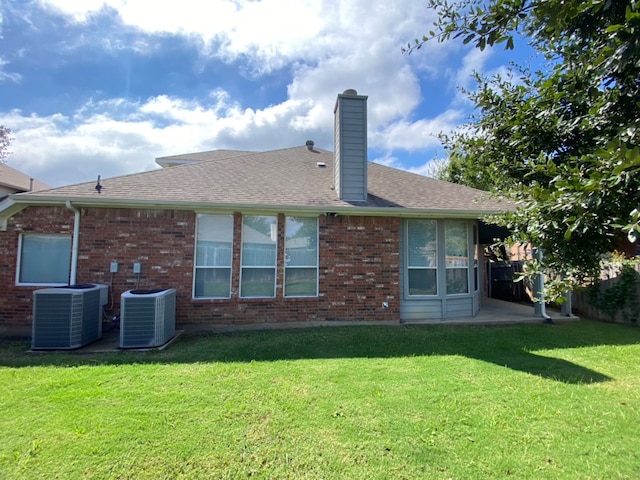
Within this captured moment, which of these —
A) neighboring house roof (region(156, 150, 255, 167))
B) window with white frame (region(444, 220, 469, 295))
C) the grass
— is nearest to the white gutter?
window with white frame (region(444, 220, 469, 295))

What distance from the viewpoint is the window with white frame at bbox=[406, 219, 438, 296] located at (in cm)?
820

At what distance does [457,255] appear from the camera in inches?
336

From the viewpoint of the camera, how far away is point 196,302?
7.22 meters

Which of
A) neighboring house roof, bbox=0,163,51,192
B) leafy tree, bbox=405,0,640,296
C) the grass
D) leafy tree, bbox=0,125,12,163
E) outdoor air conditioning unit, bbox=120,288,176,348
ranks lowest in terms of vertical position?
the grass

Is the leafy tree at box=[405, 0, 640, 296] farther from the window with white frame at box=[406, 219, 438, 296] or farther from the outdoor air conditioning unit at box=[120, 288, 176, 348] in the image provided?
the outdoor air conditioning unit at box=[120, 288, 176, 348]

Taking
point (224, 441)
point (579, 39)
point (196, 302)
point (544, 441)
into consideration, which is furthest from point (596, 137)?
point (196, 302)

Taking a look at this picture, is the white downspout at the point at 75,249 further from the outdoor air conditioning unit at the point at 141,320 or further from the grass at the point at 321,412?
the outdoor air conditioning unit at the point at 141,320

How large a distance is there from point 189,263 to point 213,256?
524 millimetres

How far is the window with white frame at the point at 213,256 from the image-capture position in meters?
7.36

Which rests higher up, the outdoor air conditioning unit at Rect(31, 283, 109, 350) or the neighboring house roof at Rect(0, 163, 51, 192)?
the neighboring house roof at Rect(0, 163, 51, 192)

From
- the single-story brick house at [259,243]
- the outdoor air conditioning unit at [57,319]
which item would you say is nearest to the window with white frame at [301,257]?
the single-story brick house at [259,243]

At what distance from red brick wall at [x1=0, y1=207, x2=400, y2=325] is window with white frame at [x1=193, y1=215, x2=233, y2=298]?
0.15m

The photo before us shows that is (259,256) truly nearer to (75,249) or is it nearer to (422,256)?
(75,249)

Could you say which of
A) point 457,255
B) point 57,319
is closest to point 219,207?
point 57,319
